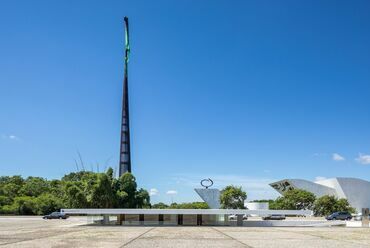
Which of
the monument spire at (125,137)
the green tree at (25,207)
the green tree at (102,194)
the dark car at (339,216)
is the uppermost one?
the monument spire at (125,137)

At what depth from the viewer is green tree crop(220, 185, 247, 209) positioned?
3285 inches

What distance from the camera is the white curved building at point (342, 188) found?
10688 cm

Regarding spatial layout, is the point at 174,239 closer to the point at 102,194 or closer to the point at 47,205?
the point at 102,194

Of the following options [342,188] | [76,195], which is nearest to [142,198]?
[76,195]

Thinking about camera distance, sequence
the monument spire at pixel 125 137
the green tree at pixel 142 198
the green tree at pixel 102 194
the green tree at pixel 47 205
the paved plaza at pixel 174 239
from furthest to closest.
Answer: the monument spire at pixel 125 137
the green tree at pixel 47 205
the green tree at pixel 142 198
the green tree at pixel 102 194
the paved plaza at pixel 174 239

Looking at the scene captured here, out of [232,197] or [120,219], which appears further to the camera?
[232,197]

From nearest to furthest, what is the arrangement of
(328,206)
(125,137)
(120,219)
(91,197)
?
(120,219) < (91,197) < (125,137) < (328,206)

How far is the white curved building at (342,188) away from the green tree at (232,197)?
26106mm

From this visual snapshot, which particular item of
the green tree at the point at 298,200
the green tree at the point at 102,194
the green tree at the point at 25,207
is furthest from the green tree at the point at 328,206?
the green tree at the point at 25,207

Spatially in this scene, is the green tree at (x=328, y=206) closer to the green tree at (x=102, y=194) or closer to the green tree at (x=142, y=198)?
the green tree at (x=142, y=198)

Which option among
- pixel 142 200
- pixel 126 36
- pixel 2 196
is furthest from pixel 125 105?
pixel 2 196

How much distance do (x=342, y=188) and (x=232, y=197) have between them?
36.5 m

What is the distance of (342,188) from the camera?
10719 centimetres

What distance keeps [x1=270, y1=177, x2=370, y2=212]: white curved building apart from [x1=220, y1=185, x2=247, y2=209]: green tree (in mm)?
26106
